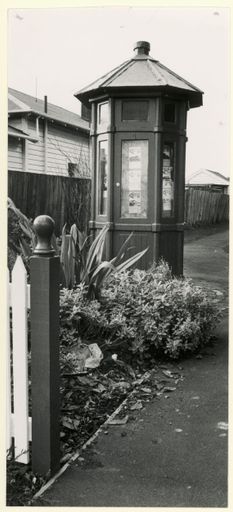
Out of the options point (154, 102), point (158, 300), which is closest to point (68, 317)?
point (158, 300)

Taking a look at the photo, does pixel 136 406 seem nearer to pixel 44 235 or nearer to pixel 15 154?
pixel 44 235

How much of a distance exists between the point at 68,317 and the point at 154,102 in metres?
3.49

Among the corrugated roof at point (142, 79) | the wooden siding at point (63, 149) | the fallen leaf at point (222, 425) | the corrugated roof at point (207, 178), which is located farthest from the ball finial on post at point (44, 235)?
the corrugated roof at point (207, 178)

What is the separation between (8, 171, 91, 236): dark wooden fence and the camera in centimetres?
1030

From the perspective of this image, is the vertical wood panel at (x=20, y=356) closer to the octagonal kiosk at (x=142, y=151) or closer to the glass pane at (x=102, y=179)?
the octagonal kiosk at (x=142, y=151)

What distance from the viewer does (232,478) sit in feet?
8.43

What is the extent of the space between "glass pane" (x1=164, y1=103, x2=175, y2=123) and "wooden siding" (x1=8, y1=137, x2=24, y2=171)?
7.70 metres

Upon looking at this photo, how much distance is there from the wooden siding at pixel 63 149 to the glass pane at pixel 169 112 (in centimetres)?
798

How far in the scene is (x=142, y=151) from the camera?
22.3ft

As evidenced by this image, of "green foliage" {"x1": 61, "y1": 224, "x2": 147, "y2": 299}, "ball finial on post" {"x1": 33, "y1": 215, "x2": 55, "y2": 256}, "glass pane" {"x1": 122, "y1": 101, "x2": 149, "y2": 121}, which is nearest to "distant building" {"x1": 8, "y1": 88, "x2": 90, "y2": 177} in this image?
"glass pane" {"x1": 122, "y1": 101, "x2": 149, "y2": 121}

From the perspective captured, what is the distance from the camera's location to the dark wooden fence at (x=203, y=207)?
69.2 ft

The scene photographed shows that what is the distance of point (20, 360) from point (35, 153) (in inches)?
514

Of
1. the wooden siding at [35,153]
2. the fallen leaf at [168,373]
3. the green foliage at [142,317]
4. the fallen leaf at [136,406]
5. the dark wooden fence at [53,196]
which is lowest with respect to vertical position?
the fallen leaf at [136,406]

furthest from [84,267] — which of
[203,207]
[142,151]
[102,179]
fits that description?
[203,207]
